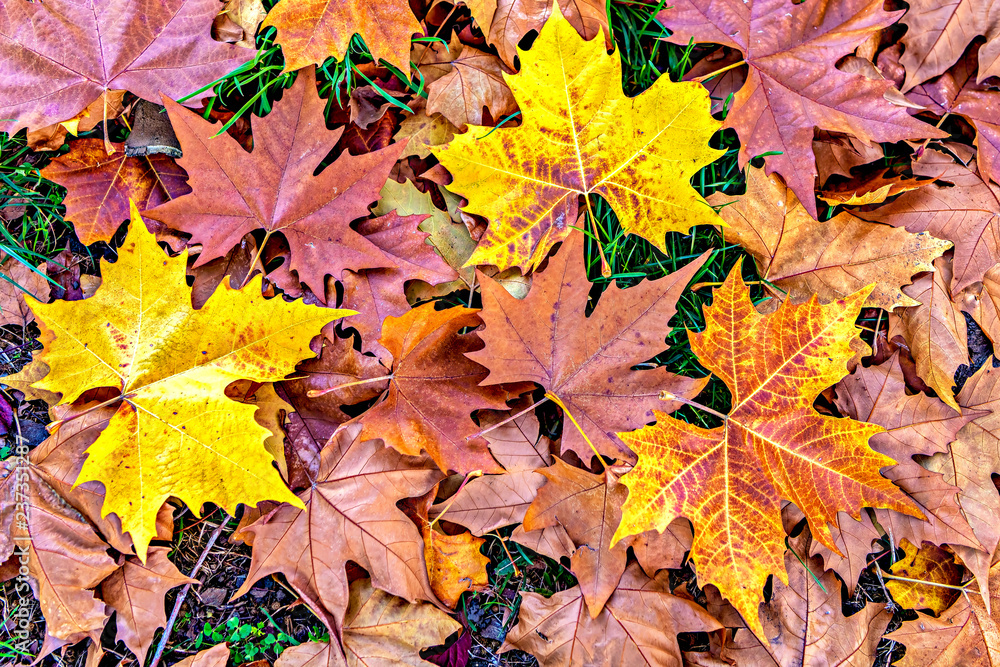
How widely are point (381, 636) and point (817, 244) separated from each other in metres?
1.87

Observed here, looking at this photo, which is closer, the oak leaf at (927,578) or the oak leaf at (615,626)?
the oak leaf at (615,626)

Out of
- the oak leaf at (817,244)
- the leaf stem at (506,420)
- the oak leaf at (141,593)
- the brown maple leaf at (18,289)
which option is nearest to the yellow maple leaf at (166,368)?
the oak leaf at (141,593)

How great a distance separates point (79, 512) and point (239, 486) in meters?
0.67

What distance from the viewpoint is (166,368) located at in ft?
5.43

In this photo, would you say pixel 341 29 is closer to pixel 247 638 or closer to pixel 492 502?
pixel 492 502

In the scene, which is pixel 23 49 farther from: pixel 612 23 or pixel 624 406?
pixel 624 406

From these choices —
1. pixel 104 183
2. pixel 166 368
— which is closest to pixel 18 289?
pixel 104 183

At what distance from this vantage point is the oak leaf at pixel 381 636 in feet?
5.94

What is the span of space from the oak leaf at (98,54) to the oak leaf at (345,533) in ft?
4.06

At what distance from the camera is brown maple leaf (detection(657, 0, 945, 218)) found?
5.71 ft

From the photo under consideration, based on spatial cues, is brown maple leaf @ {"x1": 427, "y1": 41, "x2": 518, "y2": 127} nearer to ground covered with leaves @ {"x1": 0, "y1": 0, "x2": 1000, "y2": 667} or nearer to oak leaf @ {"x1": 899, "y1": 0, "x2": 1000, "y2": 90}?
ground covered with leaves @ {"x1": 0, "y1": 0, "x2": 1000, "y2": 667}

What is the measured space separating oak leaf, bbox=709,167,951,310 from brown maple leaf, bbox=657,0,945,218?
8 centimetres

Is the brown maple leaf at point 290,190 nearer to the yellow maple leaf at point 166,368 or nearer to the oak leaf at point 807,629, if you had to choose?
the yellow maple leaf at point 166,368

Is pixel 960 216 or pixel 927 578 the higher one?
pixel 960 216
